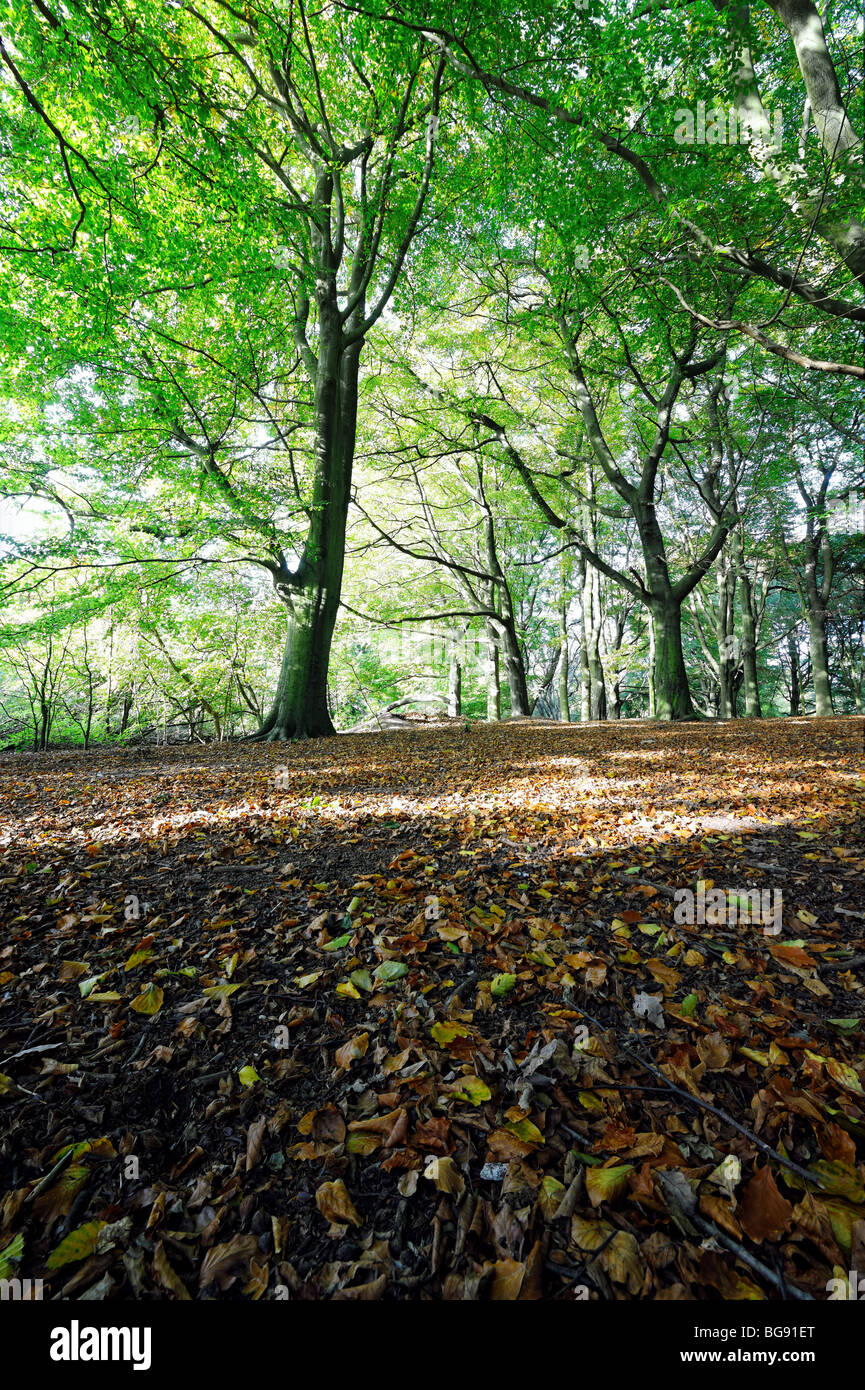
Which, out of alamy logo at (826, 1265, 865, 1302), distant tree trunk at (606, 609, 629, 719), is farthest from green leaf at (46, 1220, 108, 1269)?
distant tree trunk at (606, 609, 629, 719)

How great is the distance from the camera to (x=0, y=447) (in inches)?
379

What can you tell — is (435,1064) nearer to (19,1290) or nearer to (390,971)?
(390,971)

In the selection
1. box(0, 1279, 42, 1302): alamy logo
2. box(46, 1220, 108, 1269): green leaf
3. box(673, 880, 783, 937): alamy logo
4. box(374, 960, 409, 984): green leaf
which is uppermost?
box(673, 880, 783, 937): alamy logo

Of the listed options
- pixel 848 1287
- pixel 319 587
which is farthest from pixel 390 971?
Result: pixel 319 587

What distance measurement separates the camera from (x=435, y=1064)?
1.88 m

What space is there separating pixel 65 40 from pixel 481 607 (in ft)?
48.8

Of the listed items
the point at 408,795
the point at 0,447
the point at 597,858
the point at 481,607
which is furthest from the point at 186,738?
the point at 597,858

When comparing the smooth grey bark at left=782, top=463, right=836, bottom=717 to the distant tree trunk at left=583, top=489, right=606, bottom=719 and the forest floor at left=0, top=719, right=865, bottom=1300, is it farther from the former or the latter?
the forest floor at left=0, top=719, right=865, bottom=1300
